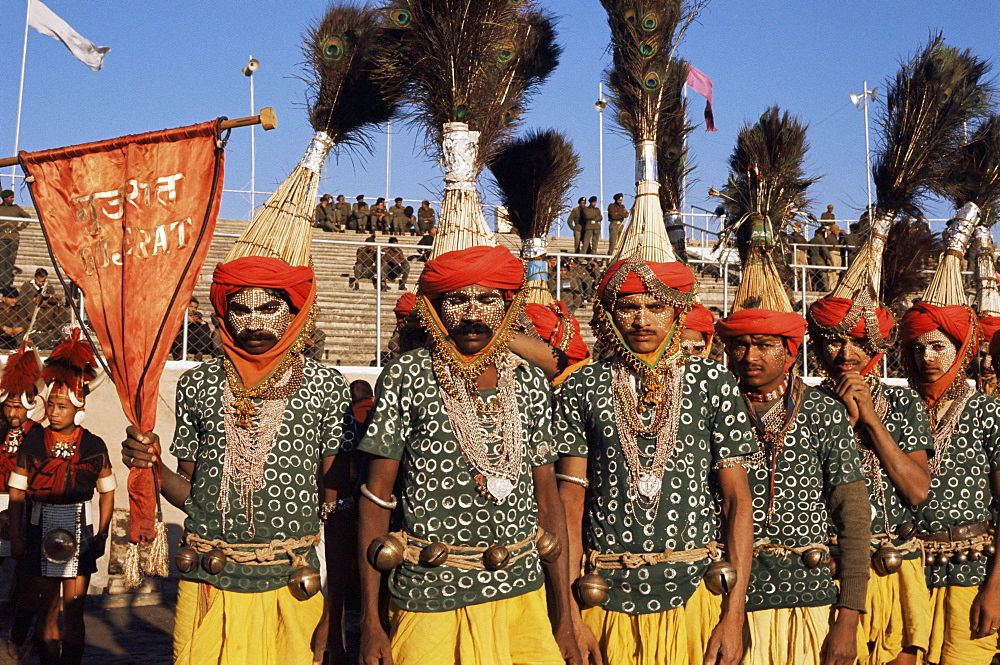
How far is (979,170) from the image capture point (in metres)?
8.91

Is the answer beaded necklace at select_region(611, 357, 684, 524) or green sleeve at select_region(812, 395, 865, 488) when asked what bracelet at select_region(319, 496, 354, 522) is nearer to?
beaded necklace at select_region(611, 357, 684, 524)

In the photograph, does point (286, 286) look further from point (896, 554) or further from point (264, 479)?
point (896, 554)

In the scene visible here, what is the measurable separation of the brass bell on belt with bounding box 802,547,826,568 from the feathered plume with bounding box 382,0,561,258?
211 cm

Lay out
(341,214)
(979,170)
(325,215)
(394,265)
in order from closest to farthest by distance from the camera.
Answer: (979,170) → (394,265) → (325,215) → (341,214)

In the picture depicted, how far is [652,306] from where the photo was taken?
4.30m

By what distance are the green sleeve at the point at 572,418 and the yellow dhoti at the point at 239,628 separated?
1.17 meters

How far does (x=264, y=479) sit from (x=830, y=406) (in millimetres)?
2307

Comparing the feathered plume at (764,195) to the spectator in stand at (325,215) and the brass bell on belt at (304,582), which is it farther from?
the spectator in stand at (325,215)

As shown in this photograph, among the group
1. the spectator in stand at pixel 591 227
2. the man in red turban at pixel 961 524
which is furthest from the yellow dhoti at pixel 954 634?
the spectator in stand at pixel 591 227

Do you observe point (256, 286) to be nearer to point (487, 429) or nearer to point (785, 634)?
point (487, 429)

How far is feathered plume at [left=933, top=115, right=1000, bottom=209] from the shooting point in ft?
28.6

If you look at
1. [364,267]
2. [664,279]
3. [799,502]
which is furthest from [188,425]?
[364,267]

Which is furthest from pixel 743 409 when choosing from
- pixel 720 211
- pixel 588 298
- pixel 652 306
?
pixel 588 298

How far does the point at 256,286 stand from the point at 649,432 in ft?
5.19
